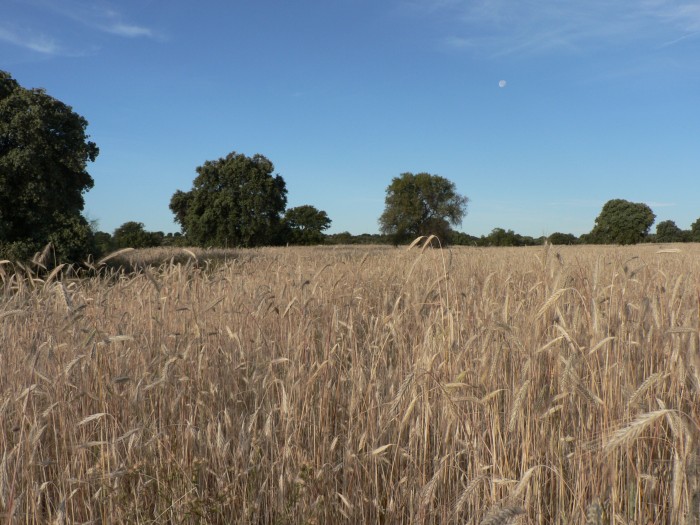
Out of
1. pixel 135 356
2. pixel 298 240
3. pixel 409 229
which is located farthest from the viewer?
pixel 298 240

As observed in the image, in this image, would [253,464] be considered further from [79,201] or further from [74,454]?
[79,201]

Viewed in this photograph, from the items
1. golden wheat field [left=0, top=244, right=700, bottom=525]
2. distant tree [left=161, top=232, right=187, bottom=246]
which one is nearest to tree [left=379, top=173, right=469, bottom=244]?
distant tree [left=161, top=232, right=187, bottom=246]

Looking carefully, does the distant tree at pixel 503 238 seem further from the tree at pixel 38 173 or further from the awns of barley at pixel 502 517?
the awns of barley at pixel 502 517

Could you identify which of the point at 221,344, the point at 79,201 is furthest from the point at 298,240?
the point at 221,344

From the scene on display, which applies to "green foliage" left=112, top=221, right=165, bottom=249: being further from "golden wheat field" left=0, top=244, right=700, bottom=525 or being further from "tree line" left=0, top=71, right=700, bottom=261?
"golden wheat field" left=0, top=244, right=700, bottom=525

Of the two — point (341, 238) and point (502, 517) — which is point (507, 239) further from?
point (502, 517)

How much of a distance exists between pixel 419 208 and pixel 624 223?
88.9 ft

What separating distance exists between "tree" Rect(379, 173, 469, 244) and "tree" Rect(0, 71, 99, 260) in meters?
32.8

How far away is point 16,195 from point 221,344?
53.5 feet

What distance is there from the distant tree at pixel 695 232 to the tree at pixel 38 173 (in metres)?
85.3

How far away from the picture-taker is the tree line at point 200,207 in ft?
54.1

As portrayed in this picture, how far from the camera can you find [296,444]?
2430mm

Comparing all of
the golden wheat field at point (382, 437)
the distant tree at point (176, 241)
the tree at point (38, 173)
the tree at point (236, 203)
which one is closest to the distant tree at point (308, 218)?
the distant tree at point (176, 241)

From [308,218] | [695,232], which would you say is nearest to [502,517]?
[308,218]
